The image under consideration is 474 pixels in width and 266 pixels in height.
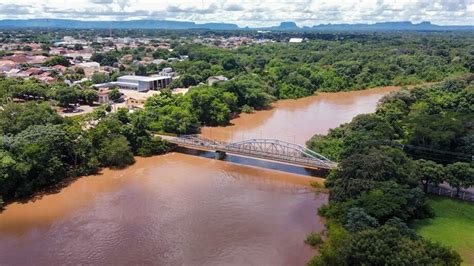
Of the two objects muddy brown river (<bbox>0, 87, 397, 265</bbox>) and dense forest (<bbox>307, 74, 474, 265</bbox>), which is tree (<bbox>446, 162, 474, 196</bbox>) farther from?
muddy brown river (<bbox>0, 87, 397, 265</bbox>)

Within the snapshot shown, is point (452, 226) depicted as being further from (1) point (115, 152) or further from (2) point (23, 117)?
(2) point (23, 117)

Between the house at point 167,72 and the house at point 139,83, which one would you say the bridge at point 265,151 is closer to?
the house at point 139,83

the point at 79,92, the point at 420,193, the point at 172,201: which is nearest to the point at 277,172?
the point at 172,201

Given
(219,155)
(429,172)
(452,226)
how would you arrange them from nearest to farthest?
(452,226) < (429,172) < (219,155)

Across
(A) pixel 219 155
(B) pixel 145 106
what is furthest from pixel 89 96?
(A) pixel 219 155

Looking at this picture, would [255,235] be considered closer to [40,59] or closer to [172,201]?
[172,201]

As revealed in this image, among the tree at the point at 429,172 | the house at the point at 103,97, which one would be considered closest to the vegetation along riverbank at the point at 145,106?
the house at the point at 103,97
